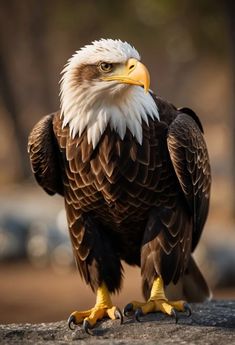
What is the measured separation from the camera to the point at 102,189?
510cm

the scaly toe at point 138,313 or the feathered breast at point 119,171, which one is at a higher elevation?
the feathered breast at point 119,171

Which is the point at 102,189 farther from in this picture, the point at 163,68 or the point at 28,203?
the point at 163,68

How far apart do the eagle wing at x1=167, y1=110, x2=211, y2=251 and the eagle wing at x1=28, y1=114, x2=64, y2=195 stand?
0.69 metres

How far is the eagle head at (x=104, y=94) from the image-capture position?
5.01m

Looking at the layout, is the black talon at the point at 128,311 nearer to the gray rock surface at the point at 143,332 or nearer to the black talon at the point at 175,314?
the gray rock surface at the point at 143,332

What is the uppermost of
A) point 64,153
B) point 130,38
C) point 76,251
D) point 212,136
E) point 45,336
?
point 130,38

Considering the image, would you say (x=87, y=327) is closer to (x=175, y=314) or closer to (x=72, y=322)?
(x=72, y=322)

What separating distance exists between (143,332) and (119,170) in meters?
0.89

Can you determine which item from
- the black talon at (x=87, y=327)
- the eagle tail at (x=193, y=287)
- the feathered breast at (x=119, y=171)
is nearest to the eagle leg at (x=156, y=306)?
the black talon at (x=87, y=327)

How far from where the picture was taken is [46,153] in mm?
5352

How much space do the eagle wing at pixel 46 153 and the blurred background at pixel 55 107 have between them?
5.42 metres

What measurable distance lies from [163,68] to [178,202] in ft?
82.1

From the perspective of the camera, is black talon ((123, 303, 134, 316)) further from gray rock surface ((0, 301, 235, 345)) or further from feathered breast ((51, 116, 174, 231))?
feathered breast ((51, 116, 174, 231))

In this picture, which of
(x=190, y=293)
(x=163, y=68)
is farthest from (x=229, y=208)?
(x=163, y=68)
